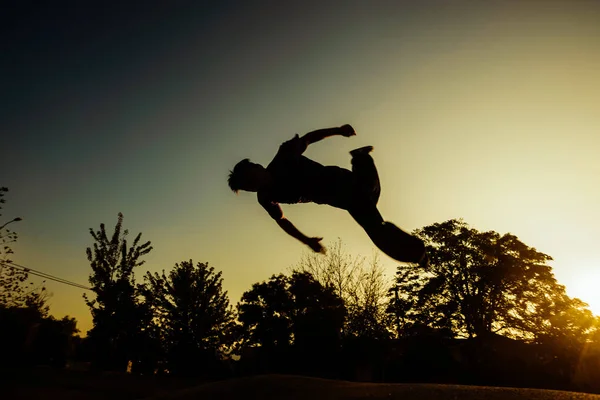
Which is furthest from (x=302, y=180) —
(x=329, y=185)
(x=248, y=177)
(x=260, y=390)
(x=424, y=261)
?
(x=260, y=390)

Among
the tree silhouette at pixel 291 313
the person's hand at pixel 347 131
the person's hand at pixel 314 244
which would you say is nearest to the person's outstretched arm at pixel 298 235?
the person's hand at pixel 314 244

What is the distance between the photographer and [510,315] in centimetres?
2352

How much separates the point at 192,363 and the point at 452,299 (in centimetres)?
1787

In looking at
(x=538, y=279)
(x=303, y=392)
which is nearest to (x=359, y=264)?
(x=538, y=279)

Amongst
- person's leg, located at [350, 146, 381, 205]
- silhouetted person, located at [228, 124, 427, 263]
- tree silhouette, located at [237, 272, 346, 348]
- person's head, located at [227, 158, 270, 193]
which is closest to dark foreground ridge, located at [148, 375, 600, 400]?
silhouetted person, located at [228, 124, 427, 263]

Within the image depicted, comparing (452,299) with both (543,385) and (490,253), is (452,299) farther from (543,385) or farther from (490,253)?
(543,385)

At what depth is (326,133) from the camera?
165 inches

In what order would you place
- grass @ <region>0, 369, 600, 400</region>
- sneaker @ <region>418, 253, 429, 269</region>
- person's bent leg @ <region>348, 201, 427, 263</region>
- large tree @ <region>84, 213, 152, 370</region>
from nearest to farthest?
person's bent leg @ <region>348, 201, 427, 263</region>
sneaker @ <region>418, 253, 429, 269</region>
grass @ <region>0, 369, 600, 400</region>
large tree @ <region>84, 213, 152, 370</region>

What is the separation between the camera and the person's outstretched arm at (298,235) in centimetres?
492

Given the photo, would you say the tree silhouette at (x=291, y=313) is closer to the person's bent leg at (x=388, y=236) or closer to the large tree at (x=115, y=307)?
the large tree at (x=115, y=307)

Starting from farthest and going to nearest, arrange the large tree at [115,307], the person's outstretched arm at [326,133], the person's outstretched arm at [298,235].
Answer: the large tree at [115,307] → the person's outstretched arm at [298,235] → the person's outstretched arm at [326,133]

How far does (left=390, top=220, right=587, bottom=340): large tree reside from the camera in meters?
23.3

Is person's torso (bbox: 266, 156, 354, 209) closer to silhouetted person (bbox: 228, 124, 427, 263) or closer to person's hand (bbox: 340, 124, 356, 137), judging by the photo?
silhouetted person (bbox: 228, 124, 427, 263)

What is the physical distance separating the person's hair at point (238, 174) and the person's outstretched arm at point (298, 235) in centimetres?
104
